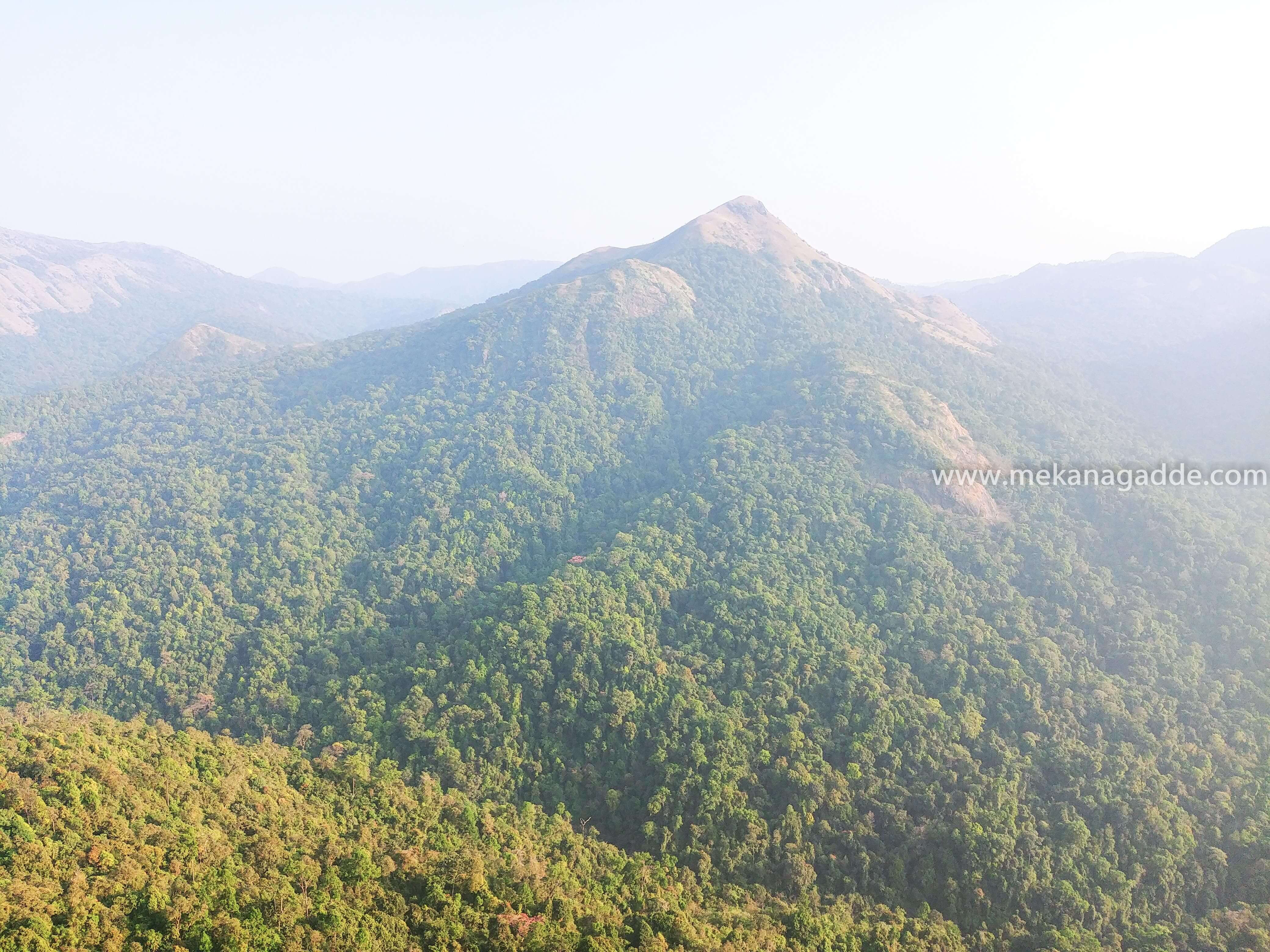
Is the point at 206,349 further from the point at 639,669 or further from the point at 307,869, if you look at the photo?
the point at 307,869

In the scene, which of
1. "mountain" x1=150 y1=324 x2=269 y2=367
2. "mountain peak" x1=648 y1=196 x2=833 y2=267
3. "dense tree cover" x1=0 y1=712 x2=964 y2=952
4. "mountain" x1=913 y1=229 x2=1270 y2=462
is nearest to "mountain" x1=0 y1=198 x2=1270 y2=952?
"dense tree cover" x1=0 y1=712 x2=964 y2=952

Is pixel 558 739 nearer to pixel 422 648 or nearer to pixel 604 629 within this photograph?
pixel 604 629

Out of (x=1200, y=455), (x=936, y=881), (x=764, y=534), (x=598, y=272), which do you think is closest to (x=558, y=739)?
(x=936, y=881)

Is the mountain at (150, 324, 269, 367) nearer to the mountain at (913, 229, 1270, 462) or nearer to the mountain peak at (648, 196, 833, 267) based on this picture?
the mountain peak at (648, 196, 833, 267)

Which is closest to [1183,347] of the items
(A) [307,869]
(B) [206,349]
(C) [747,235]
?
(C) [747,235]

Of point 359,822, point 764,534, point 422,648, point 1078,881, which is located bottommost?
point 1078,881
